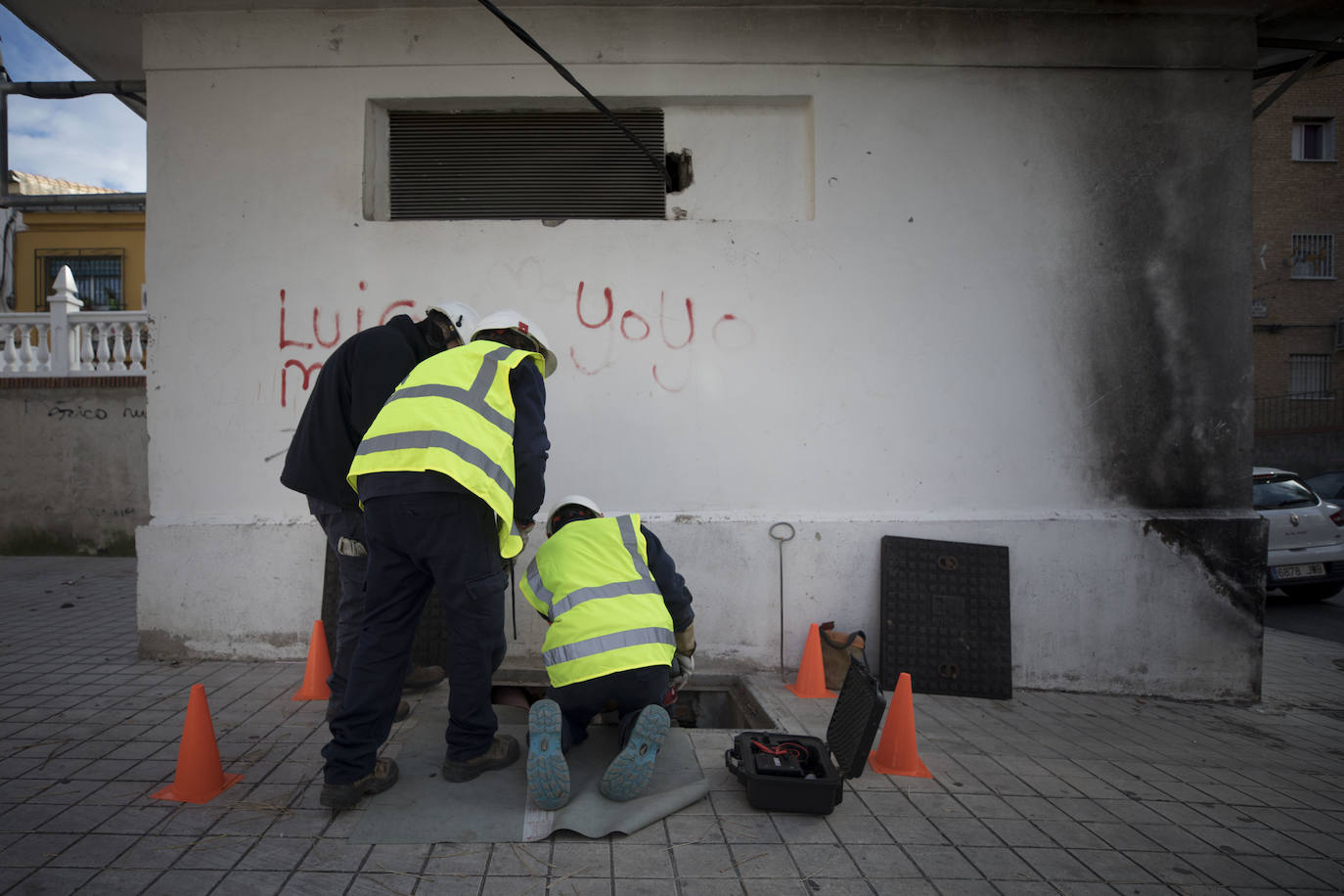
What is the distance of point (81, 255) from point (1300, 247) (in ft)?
109

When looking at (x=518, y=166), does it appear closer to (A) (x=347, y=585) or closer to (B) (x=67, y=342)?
(A) (x=347, y=585)

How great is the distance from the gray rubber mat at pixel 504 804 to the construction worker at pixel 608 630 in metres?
0.08

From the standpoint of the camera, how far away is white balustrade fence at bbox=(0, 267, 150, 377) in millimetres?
9430

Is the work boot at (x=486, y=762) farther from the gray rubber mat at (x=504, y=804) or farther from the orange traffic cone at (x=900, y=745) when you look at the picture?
the orange traffic cone at (x=900, y=745)

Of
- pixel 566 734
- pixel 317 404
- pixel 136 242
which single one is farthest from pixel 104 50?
pixel 136 242

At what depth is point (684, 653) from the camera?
3.36 meters

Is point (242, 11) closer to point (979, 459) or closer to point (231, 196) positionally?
point (231, 196)

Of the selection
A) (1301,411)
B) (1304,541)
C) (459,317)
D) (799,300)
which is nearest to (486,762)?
(459,317)

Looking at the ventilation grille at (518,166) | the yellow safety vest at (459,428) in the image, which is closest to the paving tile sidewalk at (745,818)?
the yellow safety vest at (459,428)

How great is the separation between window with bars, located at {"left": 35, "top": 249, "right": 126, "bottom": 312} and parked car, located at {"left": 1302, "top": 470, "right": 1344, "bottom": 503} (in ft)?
71.9

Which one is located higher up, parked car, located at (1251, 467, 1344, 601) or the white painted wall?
the white painted wall

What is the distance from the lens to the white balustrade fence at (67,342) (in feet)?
30.9

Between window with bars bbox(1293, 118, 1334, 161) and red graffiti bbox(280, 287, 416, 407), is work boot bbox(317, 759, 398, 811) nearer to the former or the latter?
red graffiti bbox(280, 287, 416, 407)

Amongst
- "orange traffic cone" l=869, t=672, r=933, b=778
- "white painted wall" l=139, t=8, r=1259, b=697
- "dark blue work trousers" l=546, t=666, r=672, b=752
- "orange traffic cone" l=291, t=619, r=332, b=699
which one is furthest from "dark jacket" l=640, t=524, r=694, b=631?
"orange traffic cone" l=291, t=619, r=332, b=699
